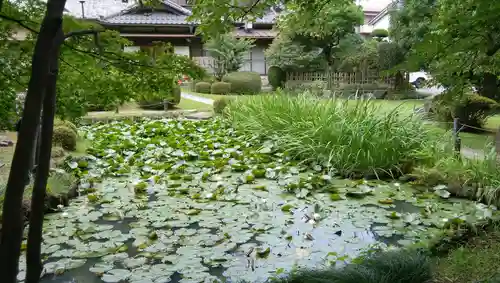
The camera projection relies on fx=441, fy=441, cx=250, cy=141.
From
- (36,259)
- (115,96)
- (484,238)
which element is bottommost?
(484,238)

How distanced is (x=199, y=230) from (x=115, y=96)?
6.70ft

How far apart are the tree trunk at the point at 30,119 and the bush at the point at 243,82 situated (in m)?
17.9

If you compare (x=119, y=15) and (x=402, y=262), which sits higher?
(x=119, y=15)

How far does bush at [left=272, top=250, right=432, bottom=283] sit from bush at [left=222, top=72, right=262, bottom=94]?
1653 cm

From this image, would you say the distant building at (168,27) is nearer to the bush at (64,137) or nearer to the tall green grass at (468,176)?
the bush at (64,137)

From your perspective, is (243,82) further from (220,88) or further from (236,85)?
(220,88)

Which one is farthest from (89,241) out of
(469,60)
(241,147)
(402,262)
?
(241,147)

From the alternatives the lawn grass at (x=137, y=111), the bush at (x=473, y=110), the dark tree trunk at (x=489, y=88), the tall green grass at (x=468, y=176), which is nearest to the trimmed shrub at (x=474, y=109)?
the bush at (x=473, y=110)

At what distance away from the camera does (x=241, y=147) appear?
24.6 feet

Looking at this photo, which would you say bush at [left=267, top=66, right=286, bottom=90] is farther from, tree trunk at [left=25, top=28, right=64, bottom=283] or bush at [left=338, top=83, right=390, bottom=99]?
tree trunk at [left=25, top=28, right=64, bottom=283]

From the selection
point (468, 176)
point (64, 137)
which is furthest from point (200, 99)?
point (468, 176)

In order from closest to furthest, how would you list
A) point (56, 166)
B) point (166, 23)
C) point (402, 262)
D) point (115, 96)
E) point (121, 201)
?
point (115, 96)
point (402, 262)
point (121, 201)
point (56, 166)
point (166, 23)

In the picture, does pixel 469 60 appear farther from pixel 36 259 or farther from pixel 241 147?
pixel 241 147

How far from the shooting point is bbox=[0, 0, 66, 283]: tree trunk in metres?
1.31
